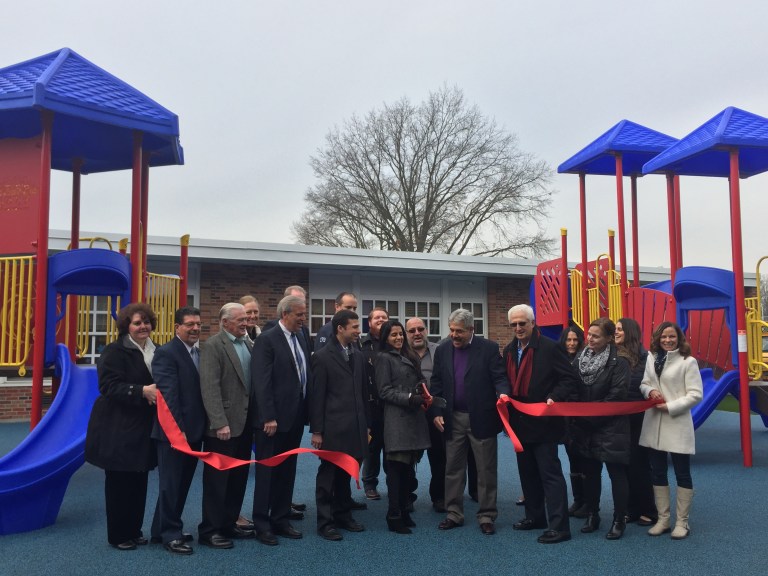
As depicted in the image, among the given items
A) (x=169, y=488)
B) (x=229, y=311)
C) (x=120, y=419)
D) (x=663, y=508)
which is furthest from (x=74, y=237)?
(x=663, y=508)

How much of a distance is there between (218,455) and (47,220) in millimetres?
3537

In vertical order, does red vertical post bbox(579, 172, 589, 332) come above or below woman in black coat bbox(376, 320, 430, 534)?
above

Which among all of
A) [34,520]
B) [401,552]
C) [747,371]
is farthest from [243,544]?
[747,371]

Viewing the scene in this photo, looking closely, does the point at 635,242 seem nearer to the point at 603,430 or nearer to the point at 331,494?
Result: the point at 603,430

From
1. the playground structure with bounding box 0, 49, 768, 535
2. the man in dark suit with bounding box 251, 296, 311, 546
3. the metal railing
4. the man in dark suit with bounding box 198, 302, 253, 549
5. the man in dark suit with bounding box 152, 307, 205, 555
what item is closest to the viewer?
the man in dark suit with bounding box 152, 307, 205, 555

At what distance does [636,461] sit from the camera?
5305 mm

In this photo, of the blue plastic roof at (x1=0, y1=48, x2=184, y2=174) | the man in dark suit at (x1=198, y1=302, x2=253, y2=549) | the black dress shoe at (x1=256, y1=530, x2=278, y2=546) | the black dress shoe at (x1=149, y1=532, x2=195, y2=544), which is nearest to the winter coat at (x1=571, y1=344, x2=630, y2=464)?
the black dress shoe at (x1=256, y1=530, x2=278, y2=546)

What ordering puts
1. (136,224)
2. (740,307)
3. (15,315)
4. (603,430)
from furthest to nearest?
(740,307)
(136,224)
(15,315)
(603,430)

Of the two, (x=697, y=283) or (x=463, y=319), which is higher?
(x=697, y=283)

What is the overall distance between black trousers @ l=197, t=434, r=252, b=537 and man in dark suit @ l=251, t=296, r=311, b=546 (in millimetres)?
114

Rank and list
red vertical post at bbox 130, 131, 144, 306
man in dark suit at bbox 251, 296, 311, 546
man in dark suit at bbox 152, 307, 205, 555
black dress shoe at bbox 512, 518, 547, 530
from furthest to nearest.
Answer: red vertical post at bbox 130, 131, 144, 306
black dress shoe at bbox 512, 518, 547, 530
man in dark suit at bbox 251, 296, 311, 546
man in dark suit at bbox 152, 307, 205, 555

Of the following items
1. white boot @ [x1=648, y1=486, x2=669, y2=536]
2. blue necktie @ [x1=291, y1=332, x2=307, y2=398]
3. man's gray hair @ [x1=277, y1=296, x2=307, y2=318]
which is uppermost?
man's gray hair @ [x1=277, y1=296, x2=307, y2=318]

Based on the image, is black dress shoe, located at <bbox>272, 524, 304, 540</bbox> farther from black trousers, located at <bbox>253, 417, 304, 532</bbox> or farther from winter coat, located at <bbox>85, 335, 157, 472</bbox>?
winter coat, located at <bbox>85, 335, 157, 472</bbox>

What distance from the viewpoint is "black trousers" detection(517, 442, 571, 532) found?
4.88 m
